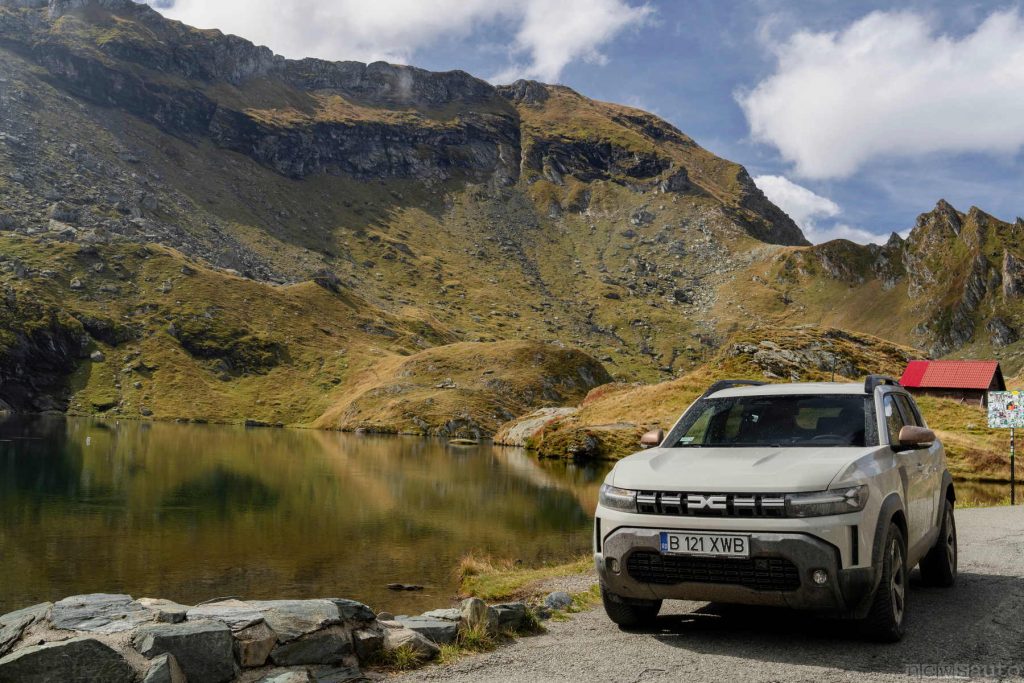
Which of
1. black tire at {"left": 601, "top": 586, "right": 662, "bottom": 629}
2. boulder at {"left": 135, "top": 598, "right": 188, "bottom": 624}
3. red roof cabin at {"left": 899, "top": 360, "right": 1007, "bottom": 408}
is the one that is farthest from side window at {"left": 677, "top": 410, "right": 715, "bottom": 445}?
red roof cabin at {"left": 899, "top": 360, "right": 1007, "bottom": 408}

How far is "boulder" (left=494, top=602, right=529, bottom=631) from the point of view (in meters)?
9.14

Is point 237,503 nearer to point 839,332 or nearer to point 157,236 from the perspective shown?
point 839,332

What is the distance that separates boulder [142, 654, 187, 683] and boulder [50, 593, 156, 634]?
944 mm

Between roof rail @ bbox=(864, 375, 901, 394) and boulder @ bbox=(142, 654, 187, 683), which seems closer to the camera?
boulder @ bbox=(142, 654, 187, 683)

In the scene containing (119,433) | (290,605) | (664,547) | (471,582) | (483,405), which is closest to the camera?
(664,547)

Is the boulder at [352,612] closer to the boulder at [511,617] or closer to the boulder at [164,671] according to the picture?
the boulder at [511,617]

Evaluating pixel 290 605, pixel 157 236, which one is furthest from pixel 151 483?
pixel 157 236

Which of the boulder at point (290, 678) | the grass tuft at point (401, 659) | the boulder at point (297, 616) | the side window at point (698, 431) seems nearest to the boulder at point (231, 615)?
the boulder at point (297, 616)

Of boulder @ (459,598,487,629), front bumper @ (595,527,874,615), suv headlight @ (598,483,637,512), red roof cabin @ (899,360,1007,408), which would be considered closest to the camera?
front bumper @ (595,527,874,615)

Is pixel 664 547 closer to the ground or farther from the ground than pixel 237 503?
farther from the ground

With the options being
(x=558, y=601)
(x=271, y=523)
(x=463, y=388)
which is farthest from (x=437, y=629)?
(x=463, y=388)

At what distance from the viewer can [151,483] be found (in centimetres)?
4362

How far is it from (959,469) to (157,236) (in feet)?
603

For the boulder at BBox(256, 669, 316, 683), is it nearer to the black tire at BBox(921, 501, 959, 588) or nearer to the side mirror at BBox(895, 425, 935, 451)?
the side mirror at BBox(895, 425, 935, 451)
